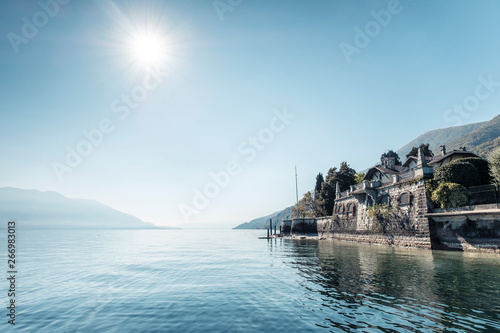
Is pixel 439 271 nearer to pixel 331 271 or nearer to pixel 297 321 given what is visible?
pixel 331 271

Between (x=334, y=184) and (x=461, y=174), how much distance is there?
3555 centimetres

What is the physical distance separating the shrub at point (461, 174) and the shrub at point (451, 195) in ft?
3.34

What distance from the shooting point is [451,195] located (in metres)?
26.2

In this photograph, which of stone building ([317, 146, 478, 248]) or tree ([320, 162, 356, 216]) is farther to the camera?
tree ([320, 162, 356, 216])

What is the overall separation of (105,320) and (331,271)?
41.4ft

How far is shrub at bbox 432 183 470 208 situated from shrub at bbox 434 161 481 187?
102 centimetres

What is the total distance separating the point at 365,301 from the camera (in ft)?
32.8

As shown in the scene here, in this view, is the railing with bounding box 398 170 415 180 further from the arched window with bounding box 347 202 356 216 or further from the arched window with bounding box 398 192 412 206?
the arched window with bounding box 347 202 356 216

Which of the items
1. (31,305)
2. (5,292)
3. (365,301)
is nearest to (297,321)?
(365,301)

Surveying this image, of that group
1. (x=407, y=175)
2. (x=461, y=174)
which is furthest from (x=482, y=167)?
(x=407, y=175)

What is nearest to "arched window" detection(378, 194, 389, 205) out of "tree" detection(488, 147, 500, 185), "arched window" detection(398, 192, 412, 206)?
"arched window" detection(398, 192, 412, 206)

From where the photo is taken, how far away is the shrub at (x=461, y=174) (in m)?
26.6

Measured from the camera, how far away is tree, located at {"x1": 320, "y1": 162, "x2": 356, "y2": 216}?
61906mm

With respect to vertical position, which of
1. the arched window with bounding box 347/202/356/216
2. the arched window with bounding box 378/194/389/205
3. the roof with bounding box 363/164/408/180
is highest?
the roof with bounding box 363/164/408/180
